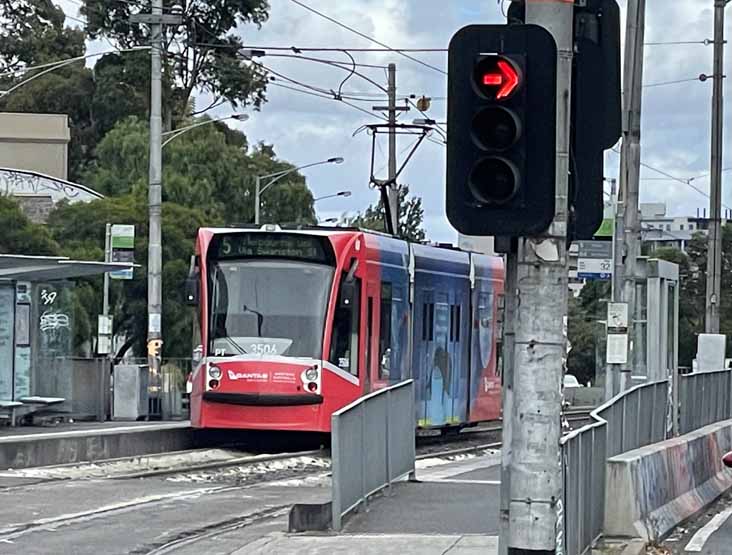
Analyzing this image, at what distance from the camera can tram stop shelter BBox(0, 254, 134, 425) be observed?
91.4 feet

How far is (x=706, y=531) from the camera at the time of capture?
15570 millimetres

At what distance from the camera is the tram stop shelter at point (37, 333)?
27.8 meters

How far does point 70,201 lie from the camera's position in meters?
55.9

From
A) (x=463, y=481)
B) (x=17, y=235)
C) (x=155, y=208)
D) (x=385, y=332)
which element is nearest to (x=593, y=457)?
(x=463, y=481)

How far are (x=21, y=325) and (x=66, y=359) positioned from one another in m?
2.11

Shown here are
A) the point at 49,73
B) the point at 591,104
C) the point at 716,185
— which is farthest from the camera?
the point at 49,73

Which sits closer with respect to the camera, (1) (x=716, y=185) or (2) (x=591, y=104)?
(2) (x=591, y=104)

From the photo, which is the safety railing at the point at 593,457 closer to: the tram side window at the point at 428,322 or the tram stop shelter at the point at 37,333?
the tram side window at the point at 428,322

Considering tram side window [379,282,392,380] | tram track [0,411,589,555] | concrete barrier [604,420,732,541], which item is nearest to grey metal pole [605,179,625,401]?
tram track [0,411,589,555]

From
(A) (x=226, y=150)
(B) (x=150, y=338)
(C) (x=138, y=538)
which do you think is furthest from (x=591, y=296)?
(C) (x=138, y=538)

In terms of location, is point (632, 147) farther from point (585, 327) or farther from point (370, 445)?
point (585, 327)

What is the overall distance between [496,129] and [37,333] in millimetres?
21743

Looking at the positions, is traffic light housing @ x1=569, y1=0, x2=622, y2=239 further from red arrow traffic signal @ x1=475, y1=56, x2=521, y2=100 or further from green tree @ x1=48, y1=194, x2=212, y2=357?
green tree @ x1=48, y1=194, x2=212, y2=357

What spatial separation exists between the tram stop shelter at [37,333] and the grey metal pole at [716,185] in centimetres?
1362
